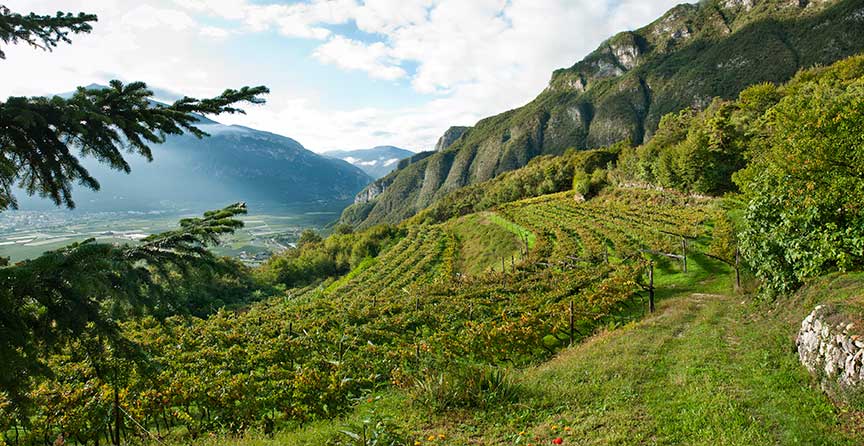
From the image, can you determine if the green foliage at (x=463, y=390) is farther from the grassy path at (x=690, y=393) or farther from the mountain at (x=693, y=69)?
the mountain at (x=693, y=69)

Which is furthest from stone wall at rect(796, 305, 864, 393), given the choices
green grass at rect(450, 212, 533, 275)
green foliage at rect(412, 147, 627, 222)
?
green foliage at rect(412, 147, 627, 222)

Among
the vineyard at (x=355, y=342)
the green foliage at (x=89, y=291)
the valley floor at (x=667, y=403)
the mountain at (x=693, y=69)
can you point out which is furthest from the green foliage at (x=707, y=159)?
the mountain at (x=693, y=69)

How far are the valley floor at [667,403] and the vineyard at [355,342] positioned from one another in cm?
126

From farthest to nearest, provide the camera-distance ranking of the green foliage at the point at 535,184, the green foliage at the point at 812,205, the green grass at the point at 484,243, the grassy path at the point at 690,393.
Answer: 1. the green foliage at the point at 535,184
2. the green grass at the point at 484,243
3. the green foliage at the point at 812,205
4. the grassy path at the point at 690,393

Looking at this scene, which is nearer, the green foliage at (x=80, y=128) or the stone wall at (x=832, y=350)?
the green foliage at (x=80, y=128)

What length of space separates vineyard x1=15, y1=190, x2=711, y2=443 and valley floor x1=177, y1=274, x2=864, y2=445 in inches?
49.5

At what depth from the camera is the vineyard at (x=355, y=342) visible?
7.92m

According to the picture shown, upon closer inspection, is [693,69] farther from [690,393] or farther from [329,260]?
[690,393]

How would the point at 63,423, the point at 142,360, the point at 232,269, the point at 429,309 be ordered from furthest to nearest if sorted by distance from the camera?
the point at 429,309
the point at 63,423
the point at 232,269
the point at 142,360

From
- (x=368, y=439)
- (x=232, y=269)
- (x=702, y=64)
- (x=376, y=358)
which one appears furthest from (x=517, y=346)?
(x=702, y=64)

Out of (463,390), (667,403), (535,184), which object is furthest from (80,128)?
(535,184)

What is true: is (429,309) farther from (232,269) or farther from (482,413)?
(232,269)

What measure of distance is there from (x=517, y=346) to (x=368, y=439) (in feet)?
27.3

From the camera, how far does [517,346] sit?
13.4 metres
